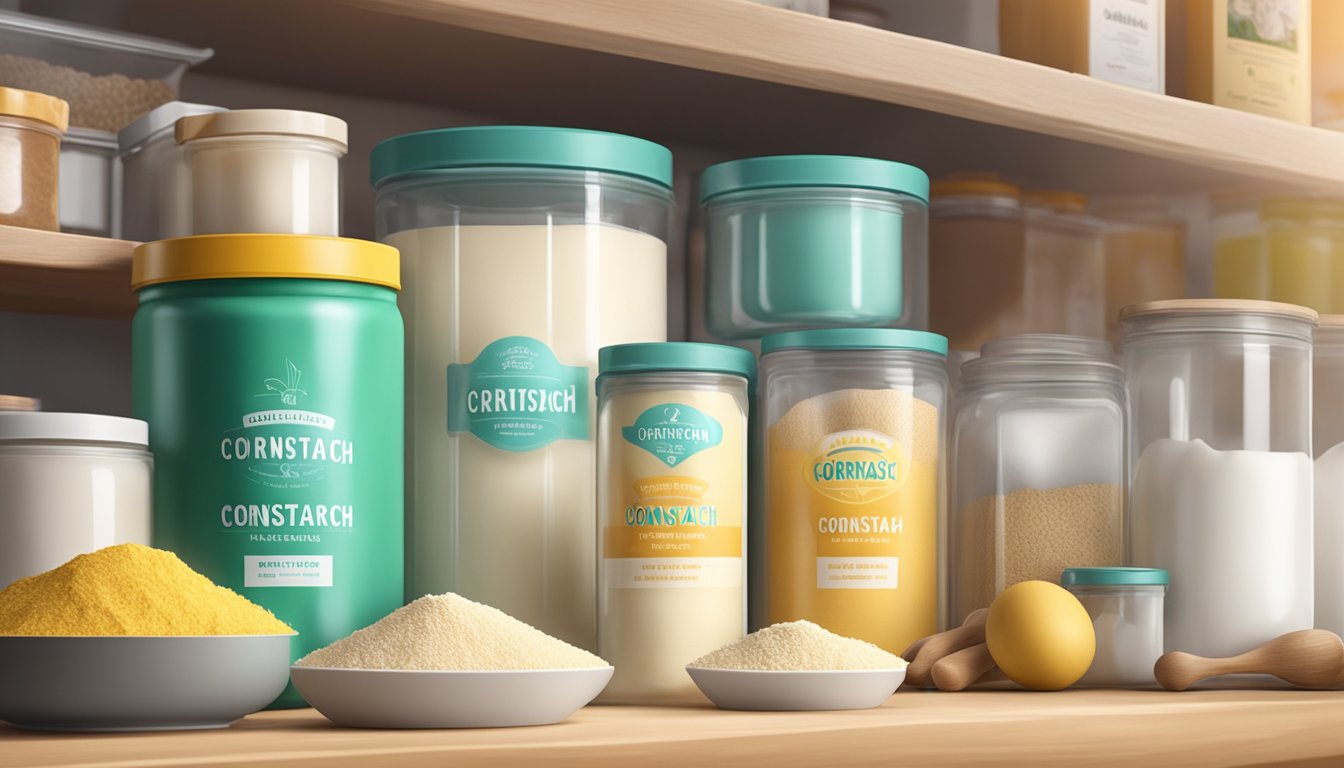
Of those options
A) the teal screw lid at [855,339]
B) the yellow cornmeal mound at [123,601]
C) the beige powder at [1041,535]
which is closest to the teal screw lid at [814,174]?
the teal screw lid at [855,339]

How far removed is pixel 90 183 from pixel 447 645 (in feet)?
1.20

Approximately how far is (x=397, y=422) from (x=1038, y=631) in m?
0.37

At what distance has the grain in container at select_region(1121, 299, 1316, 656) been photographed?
0.97 metres

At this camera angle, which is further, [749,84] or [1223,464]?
[749,84]

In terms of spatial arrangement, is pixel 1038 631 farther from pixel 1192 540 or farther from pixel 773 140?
pixel 773 140

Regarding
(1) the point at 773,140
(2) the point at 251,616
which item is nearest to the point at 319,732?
(2) the point at 251,616

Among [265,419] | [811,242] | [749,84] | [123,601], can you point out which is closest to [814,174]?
[811,242]

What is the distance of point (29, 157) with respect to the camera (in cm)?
81

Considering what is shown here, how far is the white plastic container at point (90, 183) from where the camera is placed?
858mm

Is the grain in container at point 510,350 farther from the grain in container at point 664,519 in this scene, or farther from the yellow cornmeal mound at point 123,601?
the yellow cornmeal mound at point 123,601

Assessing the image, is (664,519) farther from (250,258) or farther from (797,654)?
(250,258)

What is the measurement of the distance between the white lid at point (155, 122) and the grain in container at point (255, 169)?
0.11 ft

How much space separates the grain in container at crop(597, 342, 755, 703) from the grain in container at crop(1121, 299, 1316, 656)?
311 millimetres

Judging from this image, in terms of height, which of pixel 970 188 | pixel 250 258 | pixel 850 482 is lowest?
pixel 850 482
